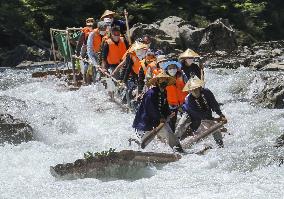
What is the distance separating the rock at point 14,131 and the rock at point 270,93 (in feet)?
18.6

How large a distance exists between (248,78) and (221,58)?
702cm

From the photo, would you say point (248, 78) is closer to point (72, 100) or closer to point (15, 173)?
point (72, 100)

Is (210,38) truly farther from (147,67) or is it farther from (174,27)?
(147,67)

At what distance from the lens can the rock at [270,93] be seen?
13.4m

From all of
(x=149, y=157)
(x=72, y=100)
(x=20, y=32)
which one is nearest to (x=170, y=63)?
(x=149, y=157)

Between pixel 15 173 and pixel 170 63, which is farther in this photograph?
pixel 170 63

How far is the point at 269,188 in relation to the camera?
7.14 meters

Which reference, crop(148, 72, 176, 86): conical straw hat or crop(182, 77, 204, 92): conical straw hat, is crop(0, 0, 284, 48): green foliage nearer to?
crop(182, 77, 204, 92): conical straw hat

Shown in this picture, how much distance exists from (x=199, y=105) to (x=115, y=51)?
14.7 ft

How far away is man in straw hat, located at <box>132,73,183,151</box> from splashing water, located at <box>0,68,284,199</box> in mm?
482

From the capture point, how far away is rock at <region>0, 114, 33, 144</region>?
10641 millimetres

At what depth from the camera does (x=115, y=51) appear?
45.0 ft

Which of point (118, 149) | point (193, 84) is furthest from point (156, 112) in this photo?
point (118, 149)

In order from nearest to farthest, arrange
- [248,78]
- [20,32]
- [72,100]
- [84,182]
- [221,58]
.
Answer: [84,182]
[72,100]
[248,78]
[221,58]
[20,32]
